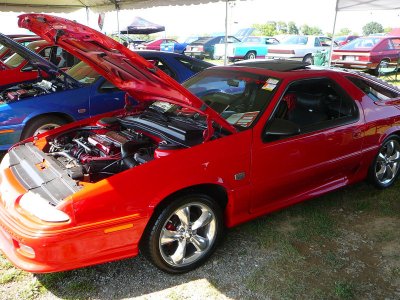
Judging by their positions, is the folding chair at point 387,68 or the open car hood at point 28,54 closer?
the open car hood at point 28,54

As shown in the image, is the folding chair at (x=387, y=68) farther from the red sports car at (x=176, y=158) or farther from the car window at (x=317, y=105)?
the car window at (x=317, y=105)

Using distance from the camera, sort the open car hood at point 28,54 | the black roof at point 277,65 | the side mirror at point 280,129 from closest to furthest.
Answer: the side mirror at point 280,129
the black roof at point 277,65
the open car hood at point 28,54

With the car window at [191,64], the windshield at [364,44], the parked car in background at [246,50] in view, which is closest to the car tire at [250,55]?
the parked car in background at [246,50]

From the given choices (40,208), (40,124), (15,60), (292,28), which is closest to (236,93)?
(40,208)

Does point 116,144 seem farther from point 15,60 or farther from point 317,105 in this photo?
point 15,60

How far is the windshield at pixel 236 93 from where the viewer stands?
297 cm

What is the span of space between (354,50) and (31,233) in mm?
13444

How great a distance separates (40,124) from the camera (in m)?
4.74

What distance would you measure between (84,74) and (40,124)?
3.36ft

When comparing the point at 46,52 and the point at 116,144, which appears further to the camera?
the point at 46,52

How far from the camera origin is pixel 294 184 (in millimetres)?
3117

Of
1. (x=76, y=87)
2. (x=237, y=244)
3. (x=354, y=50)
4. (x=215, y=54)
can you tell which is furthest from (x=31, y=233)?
(x=215, y=54)

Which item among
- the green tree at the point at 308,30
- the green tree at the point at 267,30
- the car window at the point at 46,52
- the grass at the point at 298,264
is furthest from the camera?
the green tree at the point at 308,30

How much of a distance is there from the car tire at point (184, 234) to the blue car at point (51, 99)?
98.6 inches
